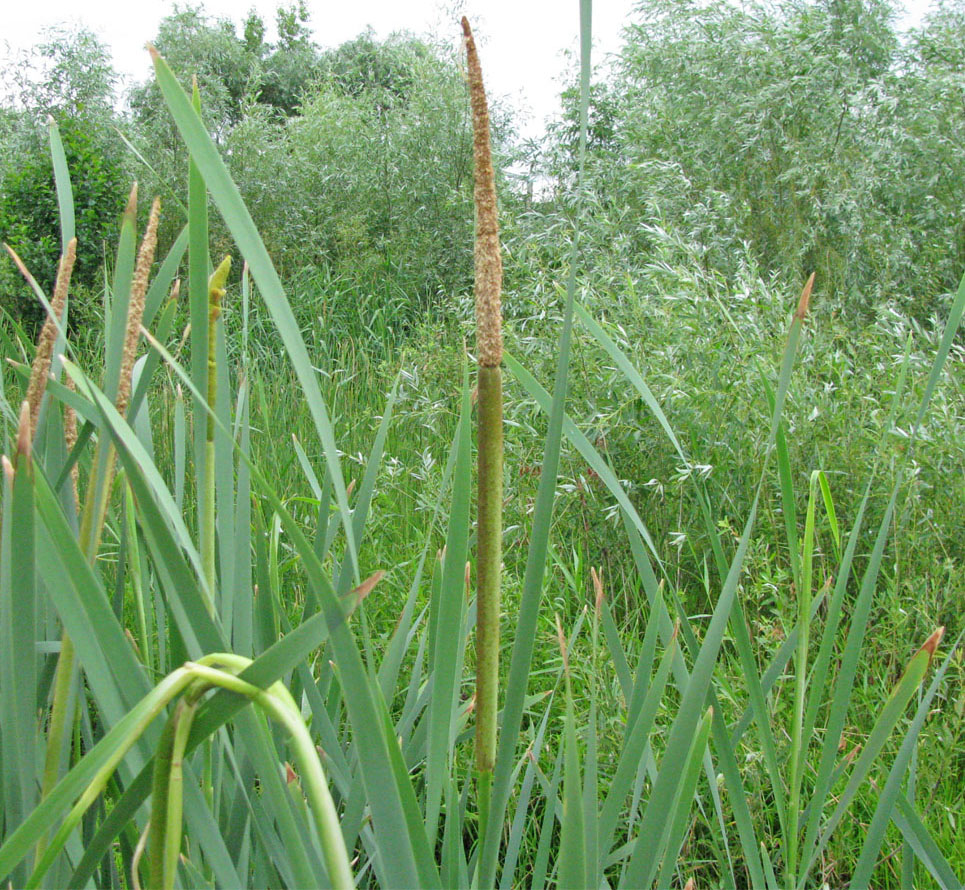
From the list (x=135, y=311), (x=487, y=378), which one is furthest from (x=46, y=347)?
(x=487, y=378)

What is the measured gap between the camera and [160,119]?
7840 millimetres

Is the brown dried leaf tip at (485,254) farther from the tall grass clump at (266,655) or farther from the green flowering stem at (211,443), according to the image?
the green flowering stem at (211,443)

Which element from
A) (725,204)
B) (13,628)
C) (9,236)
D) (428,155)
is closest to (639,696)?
(13,628)

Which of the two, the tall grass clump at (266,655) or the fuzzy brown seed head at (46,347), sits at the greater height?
the fuzzy brown seed head at (46,347)

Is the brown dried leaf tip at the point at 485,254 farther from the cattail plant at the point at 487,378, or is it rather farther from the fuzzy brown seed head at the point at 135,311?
the fuzzy brown seed head at the point at 135,311

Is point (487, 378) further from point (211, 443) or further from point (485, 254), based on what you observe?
point (211, 443)

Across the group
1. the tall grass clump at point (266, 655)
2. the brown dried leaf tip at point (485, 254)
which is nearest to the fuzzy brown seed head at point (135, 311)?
the tall grass clump at point (266, 655)


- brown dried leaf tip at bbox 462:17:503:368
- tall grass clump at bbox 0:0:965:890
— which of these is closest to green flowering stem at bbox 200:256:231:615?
tall grass clump at bbox 0:0:965:890

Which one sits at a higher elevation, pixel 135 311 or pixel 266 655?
pixel 135 311

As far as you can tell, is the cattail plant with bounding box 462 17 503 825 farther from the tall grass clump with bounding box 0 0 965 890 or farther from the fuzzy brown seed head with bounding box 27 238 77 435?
the fuzzy brown seed head with bounding box 27 238 77 435

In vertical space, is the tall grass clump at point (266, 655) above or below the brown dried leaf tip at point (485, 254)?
below

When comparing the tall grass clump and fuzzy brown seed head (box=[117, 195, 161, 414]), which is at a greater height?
fuzzy brown seed head (box=[117, 195, 161, 414])

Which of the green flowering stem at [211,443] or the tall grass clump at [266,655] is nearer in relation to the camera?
the tall grass clump at [266,655]

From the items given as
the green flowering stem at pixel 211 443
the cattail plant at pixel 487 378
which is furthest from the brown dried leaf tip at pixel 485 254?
the green flowering stem at pixel 211 443
